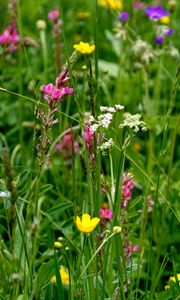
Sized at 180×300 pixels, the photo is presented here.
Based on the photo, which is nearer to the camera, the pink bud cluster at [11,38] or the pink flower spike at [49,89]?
the pink flower spike at [49,89]

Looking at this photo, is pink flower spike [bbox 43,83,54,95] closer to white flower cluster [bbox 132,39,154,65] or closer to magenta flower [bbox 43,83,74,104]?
magenta flower [bbox 43,83,74,104]

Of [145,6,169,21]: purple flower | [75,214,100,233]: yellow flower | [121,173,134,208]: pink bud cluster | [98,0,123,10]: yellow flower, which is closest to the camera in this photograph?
[75,214,100,233]: yellow flower

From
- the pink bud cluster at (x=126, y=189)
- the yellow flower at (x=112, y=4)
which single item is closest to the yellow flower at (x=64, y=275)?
the pink bud cluster at (x=126, y=189)

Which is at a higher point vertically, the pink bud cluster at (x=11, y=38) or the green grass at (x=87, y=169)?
the pink bud cluster at (x=11, y=38)

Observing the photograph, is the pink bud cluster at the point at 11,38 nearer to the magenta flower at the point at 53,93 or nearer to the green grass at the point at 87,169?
the green grass at the point at 87,169

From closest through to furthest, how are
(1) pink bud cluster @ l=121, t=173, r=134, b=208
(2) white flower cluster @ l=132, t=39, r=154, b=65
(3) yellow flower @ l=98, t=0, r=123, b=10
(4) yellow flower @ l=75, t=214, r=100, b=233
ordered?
1. (4) yellow flower @ l=75, t=214, r=100, b=233
2. (1) pink bud cluster @ l=121, t=173, r=134, b=208
3. (3) yellow flower @ l=98, t=0, r=123, b=10
4. (2) white flower cluster @ l=132, t=39, r=154, b=65

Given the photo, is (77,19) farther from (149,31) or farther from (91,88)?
(91,88)

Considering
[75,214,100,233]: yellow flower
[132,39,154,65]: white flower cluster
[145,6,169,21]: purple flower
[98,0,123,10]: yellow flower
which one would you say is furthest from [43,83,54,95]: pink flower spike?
[145,6,169,21]: purple flower

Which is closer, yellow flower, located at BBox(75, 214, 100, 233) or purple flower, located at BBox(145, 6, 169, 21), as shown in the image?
yellow flower, located at BBox(75, 214, 100, 233)

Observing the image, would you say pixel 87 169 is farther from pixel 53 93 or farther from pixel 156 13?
pixel 156 13

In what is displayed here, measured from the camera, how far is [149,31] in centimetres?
373

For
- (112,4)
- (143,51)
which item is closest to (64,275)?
(143,51)

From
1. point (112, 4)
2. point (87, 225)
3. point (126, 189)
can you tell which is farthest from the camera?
point (112, 4)

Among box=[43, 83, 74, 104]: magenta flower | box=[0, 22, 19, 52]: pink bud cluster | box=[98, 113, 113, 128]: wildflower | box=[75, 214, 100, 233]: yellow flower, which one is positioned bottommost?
box=[75, 214, 100, 233]: yellow flower
